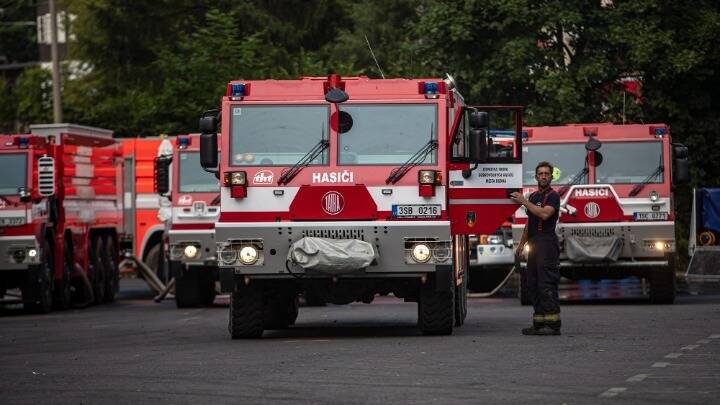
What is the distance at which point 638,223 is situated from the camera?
27.0 meters

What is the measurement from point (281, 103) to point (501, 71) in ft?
58.1

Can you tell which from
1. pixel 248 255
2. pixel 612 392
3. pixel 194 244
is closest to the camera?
pixel 612 392

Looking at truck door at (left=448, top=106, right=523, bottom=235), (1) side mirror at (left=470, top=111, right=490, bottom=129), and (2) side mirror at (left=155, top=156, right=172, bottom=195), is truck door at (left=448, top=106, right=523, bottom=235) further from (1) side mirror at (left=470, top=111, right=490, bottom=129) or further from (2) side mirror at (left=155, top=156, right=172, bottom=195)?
(2) side mirror at (left=155, top=156, right=172, bottom=195)

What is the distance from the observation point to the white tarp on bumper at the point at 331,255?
18.5 metres

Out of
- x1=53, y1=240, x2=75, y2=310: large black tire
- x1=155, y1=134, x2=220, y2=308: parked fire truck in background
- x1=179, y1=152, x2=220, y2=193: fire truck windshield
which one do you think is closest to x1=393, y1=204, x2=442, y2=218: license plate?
x1=155, y1=134, x2=220, y2=308: parked fire truck in background

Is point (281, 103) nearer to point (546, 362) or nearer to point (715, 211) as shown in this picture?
point (546, 362)

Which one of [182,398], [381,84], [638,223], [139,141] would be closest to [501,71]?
[139,141]

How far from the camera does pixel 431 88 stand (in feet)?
63.4

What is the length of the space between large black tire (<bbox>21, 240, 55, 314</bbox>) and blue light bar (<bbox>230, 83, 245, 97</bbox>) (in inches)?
349

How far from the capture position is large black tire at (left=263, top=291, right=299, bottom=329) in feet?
68.8

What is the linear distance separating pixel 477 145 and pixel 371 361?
400cm

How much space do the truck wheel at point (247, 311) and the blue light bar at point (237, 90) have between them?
2.00m

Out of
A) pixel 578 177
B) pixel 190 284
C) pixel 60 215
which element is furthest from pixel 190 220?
pixel 578 177

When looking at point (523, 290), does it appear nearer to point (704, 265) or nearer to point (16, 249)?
point (704, 265)
